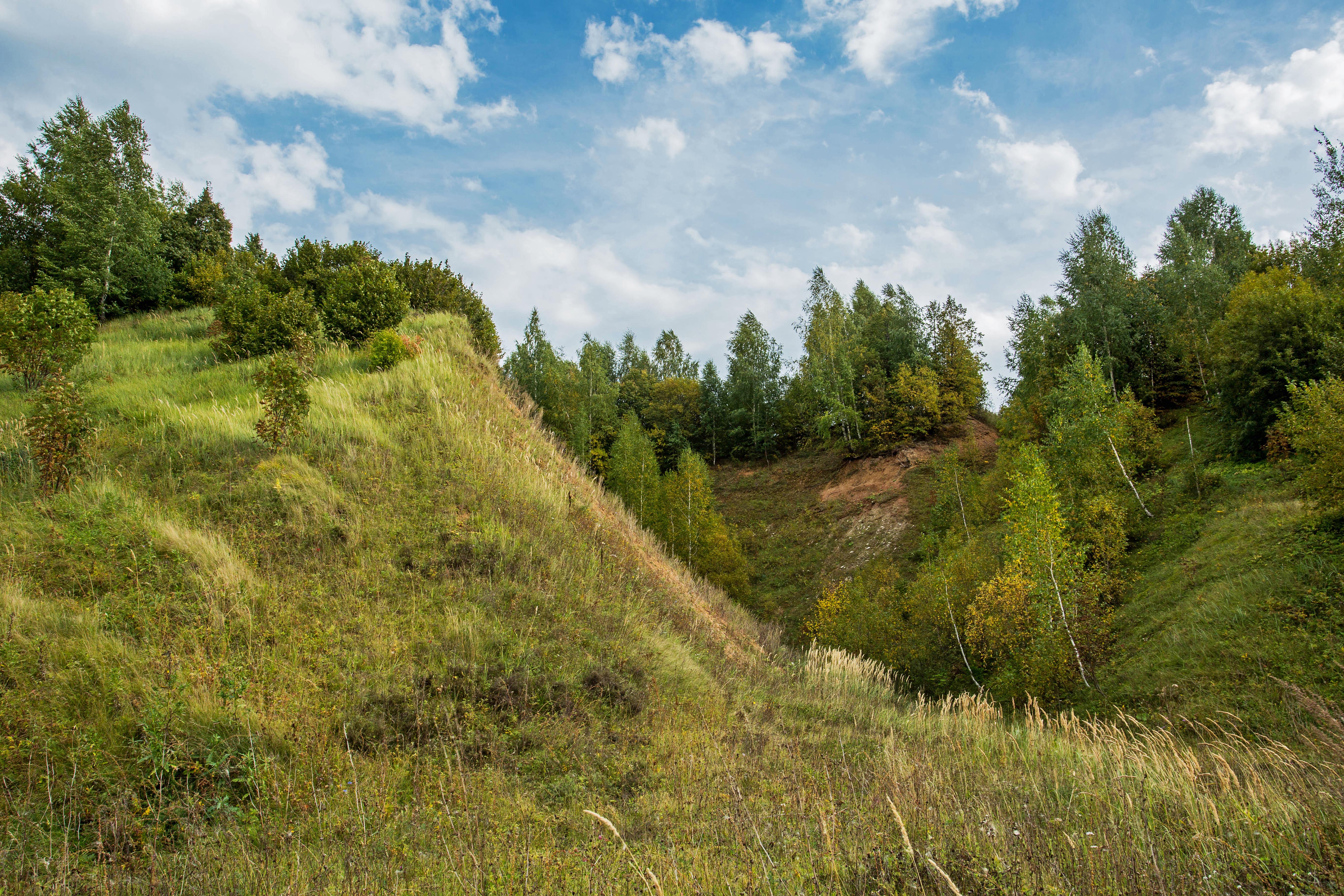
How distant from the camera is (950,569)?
25.9 metres

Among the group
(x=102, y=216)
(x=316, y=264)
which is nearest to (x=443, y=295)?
(x=316, y=264)

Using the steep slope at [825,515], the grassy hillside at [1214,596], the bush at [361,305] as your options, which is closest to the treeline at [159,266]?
the bush at [361,305]

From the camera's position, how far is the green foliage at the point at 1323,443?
15297mm

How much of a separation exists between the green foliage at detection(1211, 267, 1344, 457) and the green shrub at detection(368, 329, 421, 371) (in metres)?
30.5

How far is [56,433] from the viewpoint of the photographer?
Result: 24.2 feet

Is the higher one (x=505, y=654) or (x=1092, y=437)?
(x=1092, y=437)

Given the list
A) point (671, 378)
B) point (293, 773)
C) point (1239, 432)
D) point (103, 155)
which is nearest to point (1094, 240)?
point (1239, 432)

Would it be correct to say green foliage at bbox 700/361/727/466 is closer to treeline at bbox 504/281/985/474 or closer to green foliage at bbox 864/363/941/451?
treeline at bbox 504/281/985/474

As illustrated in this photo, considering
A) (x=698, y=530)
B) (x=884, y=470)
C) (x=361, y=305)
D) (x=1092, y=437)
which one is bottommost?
(x=698, y=530)

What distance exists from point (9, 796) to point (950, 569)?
92.3 ft

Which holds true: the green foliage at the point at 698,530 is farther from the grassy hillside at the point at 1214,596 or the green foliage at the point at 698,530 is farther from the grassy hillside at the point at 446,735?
the grassy hillside at the point at 446,735

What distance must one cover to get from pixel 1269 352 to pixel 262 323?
38234mm

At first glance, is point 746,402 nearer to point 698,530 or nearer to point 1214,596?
point 698,530

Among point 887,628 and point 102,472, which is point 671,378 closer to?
point 887,628
